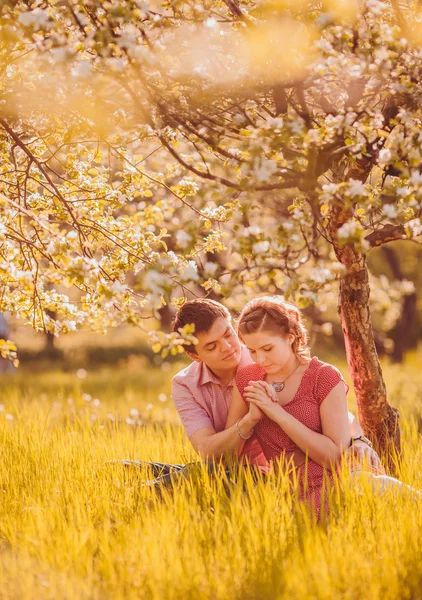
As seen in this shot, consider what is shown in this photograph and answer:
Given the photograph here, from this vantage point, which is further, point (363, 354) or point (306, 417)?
point (363, 354)

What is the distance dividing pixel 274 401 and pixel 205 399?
2.39 ft

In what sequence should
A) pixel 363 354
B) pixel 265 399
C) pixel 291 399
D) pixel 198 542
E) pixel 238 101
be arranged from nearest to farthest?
pixel 198 542, pixel 238 101, pixel 265 399, pixel 291 399, pixel 363 354

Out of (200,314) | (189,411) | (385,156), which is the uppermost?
(385,156)

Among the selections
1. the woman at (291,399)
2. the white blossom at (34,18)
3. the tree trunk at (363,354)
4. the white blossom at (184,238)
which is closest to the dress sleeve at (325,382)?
the woman at (291,399)

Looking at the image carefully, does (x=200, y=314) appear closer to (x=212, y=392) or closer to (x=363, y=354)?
(x=212, y=392)

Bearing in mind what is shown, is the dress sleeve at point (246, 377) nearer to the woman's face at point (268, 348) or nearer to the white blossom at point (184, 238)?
the woman's face at point (268, 348)

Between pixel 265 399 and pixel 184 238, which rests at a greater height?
pixel 184 238

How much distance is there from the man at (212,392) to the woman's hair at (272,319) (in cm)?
20

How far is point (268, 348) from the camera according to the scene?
4.18 meters

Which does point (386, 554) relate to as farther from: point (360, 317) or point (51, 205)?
point (51, 205)

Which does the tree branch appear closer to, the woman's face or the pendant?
the woman's face

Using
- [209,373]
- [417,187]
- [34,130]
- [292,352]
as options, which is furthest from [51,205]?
[417,187]

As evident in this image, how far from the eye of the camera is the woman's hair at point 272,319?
4164 millimetres

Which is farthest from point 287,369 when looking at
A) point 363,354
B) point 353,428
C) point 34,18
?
point 34,18
